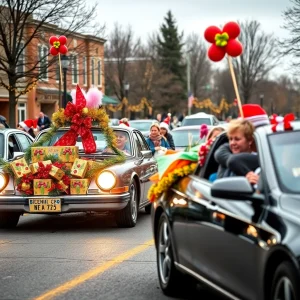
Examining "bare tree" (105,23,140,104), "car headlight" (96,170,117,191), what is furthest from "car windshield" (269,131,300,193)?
"bare tree" (105,23,140,104)

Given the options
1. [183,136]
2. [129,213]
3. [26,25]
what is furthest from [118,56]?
[129,213]

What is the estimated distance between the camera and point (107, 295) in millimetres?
7711

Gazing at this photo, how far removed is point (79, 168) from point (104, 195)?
0.55 metres

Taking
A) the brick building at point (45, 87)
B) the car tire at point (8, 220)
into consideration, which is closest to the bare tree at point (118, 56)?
the brick building at point (45, 87)

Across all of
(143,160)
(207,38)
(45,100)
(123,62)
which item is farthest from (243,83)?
(207,38)

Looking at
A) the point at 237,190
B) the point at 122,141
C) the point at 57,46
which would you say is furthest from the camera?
the point at 57,46

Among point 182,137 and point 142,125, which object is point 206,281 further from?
point 142,125

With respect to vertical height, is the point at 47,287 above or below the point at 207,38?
below

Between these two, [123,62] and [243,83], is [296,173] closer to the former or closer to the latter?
[123,62]

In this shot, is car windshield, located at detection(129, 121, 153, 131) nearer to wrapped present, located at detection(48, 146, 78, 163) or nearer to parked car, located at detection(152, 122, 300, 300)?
wrapped present, located at detection(48, 146, 78, 163)

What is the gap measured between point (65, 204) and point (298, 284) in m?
7.89

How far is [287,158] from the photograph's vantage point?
6.09 meters

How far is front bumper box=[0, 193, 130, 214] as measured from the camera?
493 inches

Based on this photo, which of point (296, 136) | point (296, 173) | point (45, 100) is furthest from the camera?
point (45, 100)
